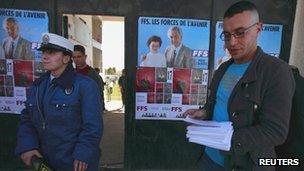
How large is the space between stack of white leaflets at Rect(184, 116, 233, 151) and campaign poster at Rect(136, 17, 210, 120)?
272cm

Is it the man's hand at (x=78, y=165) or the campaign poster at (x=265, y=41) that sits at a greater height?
the campaign poster at (x=265, y=41)

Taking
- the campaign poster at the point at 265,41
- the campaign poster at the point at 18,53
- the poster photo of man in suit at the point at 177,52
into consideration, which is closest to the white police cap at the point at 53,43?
the campaign poster at the point at 18,53

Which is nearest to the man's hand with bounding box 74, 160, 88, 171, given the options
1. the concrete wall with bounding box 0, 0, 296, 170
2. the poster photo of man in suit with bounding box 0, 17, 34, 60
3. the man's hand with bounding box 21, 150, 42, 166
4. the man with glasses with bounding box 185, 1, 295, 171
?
the man's hand with bounding box 21, 150, 42, 166

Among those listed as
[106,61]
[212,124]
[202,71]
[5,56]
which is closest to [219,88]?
[212,124]

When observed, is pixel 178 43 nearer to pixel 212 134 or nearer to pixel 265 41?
pixel 265 41

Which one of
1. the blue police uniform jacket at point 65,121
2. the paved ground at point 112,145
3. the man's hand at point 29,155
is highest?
the blue police uniform jacket at point 65,121

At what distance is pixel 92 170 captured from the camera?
2.79m

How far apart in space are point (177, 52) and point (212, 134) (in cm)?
300

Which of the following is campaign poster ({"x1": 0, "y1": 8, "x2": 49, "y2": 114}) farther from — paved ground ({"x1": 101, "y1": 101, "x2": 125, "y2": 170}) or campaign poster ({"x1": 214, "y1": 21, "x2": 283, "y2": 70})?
campaign poster ({"x1": 214, "y1": 21, "x2": 283, "y2": 70})

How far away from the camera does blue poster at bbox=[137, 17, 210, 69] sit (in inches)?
184

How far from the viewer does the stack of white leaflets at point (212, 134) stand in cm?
178

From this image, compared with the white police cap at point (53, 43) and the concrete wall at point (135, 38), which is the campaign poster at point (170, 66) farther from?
the white police cap at point (53, 43)

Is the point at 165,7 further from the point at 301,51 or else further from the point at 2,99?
the point at 2,99

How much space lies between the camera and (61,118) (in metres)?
2.56
